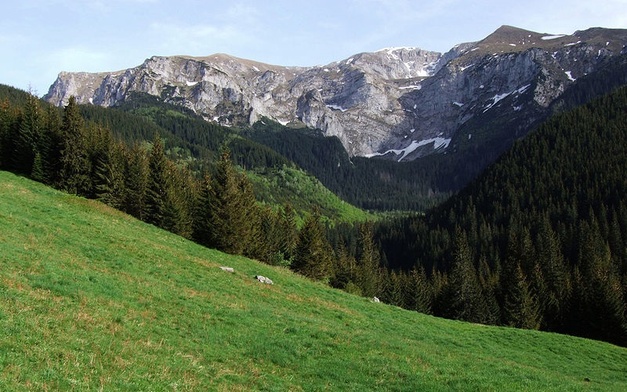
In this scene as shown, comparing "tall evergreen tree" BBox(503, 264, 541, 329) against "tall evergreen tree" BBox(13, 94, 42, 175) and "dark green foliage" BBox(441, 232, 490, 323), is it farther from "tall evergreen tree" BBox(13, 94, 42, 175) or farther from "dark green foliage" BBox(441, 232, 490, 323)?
"tall evergreen tree" BBox(13, 94, 42, 175)

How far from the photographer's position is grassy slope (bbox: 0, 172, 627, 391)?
14188mm

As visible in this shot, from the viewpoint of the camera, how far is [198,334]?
20.9 metres

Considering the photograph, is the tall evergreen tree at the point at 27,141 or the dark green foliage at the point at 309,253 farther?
the dark green foliage at the point at 309,253

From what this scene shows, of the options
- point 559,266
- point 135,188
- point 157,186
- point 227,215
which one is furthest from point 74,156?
point 559,266

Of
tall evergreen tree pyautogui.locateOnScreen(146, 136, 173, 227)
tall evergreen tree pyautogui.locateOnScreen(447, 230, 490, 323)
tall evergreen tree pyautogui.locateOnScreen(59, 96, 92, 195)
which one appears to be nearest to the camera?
tall evergreen tree pyautogui.locateOnScreen(59, 96, 92, 195)

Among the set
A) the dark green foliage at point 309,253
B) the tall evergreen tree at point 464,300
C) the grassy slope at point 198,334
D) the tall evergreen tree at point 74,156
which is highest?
the tall evergreen tree at point 74,156

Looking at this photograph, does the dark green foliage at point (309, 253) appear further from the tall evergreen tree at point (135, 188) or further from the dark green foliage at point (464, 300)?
the tall evergreen tree at point (135, 188)

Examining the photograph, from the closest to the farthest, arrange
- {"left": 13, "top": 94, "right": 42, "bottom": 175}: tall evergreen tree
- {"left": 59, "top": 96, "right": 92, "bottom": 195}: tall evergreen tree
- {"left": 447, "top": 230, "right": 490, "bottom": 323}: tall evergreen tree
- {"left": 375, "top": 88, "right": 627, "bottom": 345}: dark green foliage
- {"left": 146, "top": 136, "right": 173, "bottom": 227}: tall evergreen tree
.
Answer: {"left": 59, "top": 96, "right": 92, "bottom": 195}: tall evergreen tree → {"left": 146, "top": 136, "right": 173, "bottom": 227}: tall evergreen tree → {"left": 13, "top": 94, "right": 42, "bottom": 175}: tall evergreen tree → {"left": 375, "top": 88, "right": 627, "bottom": 345}: dark green foliage → {"left": 447, "top": 230, "right": 490, "bottom": 323}: tall evergreen tree

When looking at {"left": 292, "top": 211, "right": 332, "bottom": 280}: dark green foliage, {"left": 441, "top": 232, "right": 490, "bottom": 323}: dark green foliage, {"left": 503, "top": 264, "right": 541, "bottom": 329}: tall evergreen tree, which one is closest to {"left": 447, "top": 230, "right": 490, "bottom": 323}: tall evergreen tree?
{"left": 441, "top": 232, "right": 490, "bottom": 323}: dark green foliage

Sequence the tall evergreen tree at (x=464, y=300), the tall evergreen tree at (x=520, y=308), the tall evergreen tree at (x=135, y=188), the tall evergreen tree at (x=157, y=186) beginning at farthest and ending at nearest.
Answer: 1. the tall evergreen tree at (x=464, y=300)
2. the tall evergreen tree at (x=520, y=308)
3. the tall evergreen tree at (x=135, y=188)
4. the tall evergreen tree at (x=157, y=186)

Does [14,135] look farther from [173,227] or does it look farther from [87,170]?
[173,227]

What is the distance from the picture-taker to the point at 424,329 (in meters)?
37.9

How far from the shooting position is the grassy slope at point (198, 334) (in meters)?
14.2

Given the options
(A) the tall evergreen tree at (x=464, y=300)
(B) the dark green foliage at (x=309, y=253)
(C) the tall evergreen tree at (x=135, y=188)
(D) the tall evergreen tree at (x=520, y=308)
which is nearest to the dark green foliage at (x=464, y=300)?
(A) the tall evergreen tree at (x=464, y=300)
